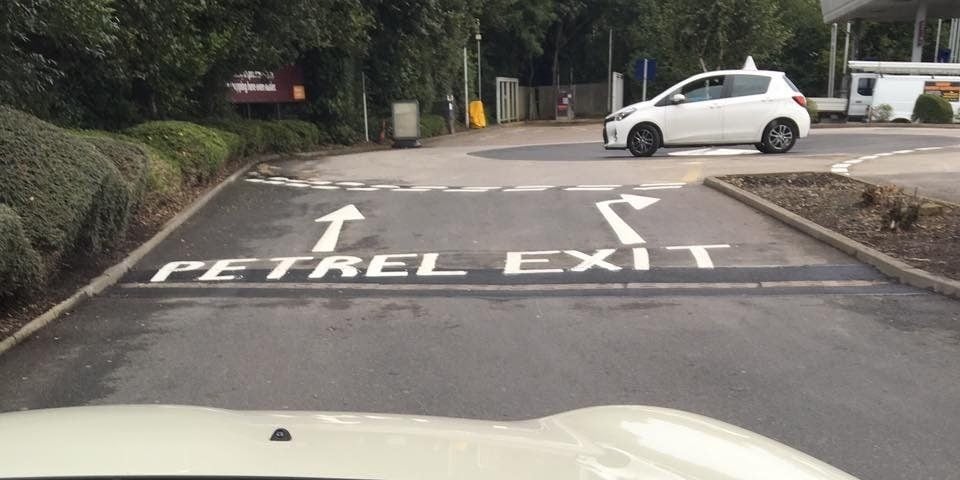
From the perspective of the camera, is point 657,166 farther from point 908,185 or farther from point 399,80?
point 399,80

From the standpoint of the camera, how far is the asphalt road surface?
4746 millimetres

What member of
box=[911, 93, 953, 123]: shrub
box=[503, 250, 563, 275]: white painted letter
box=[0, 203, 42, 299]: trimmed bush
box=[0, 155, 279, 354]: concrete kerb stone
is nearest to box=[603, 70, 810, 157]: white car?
box=[503, 250, 563, 275]: white painted letter

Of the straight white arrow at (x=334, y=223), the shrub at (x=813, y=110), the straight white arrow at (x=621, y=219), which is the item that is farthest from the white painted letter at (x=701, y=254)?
the shrub at (x=813, y=110)

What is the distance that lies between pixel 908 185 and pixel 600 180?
473cm

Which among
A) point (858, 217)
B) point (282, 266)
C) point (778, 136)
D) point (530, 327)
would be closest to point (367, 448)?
point (530, 327)

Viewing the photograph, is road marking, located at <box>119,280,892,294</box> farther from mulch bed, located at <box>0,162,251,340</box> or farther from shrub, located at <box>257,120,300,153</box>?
shrub, located at <box>257,120,300,153</box>

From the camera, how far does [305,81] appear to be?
78.0ft

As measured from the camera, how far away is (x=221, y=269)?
339 inches

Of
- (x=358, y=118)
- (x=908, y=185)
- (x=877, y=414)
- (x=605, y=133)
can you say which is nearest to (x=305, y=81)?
(x=358, y=118)

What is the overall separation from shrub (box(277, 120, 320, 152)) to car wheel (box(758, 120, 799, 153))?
456 inches

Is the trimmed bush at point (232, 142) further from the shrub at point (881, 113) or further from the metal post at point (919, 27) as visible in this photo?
the metal post at point (919, 27)

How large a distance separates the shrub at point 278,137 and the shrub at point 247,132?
0.73 ft

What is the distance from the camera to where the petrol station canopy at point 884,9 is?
116 feet

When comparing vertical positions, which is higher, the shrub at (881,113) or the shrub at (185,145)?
the shrub at (185,145)
